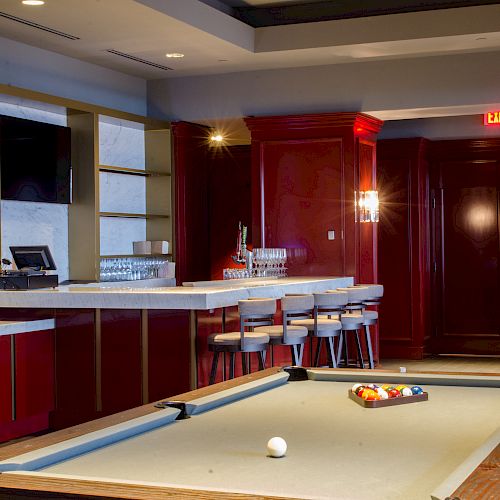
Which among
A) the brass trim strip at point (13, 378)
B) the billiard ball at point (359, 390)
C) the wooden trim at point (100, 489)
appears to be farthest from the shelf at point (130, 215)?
the wooden trim at point (100, 489)

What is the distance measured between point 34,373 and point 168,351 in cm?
93

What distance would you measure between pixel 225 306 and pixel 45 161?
9.42 ft

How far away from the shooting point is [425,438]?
267 cm

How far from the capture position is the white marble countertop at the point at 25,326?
6.16m

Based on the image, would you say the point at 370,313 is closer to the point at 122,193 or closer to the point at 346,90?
the point at 346,90

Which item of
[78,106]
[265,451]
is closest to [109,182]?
[78,106]

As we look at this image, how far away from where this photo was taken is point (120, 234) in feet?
33.1

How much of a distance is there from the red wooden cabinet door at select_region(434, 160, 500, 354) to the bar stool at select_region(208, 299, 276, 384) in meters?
5.54

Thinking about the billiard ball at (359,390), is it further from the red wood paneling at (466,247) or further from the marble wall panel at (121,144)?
the red wood paneling at (466,247)

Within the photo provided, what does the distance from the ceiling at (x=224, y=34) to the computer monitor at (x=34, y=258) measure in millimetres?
1853

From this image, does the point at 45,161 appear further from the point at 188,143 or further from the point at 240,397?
the point at 240,397

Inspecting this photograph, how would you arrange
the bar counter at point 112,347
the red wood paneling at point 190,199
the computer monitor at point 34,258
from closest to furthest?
1. the bar counter at point 112,347
2. the computer monitor at point 34,258
3. the red wood paneling at point 190,199

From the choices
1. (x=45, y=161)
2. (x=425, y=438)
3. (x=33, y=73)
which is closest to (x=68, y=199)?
(x=45, y=161)

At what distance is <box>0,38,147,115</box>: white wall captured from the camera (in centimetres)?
824
